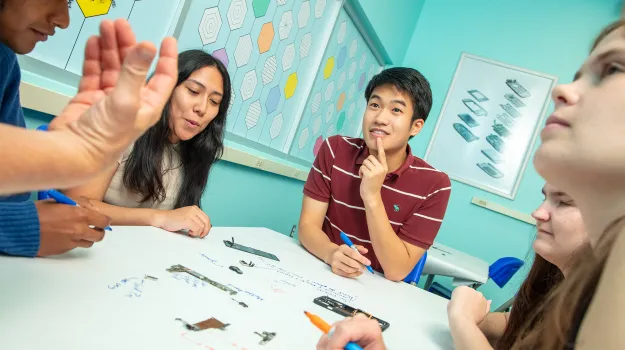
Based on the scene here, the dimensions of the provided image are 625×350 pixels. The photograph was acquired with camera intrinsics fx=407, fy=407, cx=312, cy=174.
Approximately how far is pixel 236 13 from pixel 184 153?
0.64m

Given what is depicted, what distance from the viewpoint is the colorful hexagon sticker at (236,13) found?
5.32ft

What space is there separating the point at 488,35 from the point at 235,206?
286 centimetres

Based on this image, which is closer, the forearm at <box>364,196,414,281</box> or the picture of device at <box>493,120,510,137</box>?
the forearm at <box>364,196,414,281</box>

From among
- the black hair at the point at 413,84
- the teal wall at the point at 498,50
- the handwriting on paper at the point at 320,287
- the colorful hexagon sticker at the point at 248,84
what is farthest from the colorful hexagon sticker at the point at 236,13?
the teal wall at the point at 498,50

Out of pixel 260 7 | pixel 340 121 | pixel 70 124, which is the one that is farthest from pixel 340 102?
pixel 70 124

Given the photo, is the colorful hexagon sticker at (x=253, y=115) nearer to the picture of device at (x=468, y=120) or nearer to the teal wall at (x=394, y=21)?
the teal wall at (x=394, y=21)

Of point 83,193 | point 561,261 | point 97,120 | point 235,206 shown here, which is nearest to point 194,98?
point 83,193

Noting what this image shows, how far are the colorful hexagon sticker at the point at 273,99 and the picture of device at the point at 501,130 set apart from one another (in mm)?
2196

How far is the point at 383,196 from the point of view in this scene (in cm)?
155

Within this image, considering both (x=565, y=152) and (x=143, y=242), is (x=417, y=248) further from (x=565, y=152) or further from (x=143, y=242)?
(x=565, y=152)

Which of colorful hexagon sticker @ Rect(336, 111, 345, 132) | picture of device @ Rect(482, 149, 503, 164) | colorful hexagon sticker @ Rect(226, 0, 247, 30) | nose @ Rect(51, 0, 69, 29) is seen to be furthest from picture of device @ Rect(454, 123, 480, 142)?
nose @ Rect(51, 0, 69, 29)

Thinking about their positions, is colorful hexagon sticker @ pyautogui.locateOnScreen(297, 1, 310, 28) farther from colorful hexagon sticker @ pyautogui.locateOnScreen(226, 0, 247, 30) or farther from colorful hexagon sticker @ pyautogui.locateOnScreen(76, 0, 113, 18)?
colorful hexagon sticker @ pyautogui.locateOnScreen(76, 0, 113, 18)

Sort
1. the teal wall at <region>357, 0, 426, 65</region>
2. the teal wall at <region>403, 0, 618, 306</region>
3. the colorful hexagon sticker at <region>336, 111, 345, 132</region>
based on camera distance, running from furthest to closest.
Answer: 1. the teal wall at <region>403, 0, 618, 306</region>
2. the colorful hexagon sticker at <region>336, 111, 345, 132</region>
3. the teal wall at <region>357, 0, 426, 65</region>

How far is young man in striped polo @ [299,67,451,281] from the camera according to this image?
1456 mm
